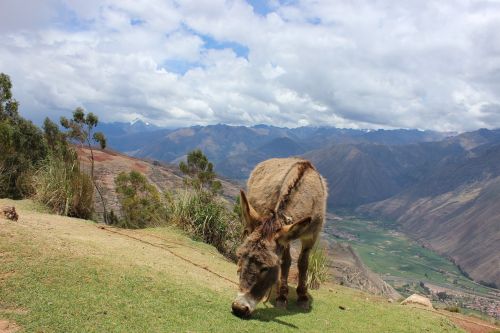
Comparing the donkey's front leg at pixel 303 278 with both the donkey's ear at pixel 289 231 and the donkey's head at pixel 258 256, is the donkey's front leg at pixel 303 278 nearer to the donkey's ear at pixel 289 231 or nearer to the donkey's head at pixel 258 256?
the donkey's ear at pixel 289 231

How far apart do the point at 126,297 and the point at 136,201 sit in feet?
74.9

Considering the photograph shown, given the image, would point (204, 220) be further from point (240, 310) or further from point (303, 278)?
point (240, 310)

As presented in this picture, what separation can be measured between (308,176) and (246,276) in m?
4.03

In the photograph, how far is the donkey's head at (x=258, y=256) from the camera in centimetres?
826

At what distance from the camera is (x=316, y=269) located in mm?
16062

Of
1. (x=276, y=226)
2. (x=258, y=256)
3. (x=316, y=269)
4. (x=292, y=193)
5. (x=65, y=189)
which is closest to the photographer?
(x=258, y=256)

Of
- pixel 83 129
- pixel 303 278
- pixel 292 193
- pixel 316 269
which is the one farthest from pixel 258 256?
pixel 83 129

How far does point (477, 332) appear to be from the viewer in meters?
12.7

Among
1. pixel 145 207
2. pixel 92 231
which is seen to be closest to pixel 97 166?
pixel 145 207

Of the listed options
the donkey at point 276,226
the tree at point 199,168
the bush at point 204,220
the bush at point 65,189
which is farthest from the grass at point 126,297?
the tree at point 199,168

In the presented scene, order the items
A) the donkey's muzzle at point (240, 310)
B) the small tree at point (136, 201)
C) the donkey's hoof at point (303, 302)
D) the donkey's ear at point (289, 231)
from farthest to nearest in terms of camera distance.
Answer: the small tree at point (136, 201) → the donkey's hoof at point (303, 302) → the donkey's ear at point (289, 231) → the donkey's muzzle at point (240, 310)

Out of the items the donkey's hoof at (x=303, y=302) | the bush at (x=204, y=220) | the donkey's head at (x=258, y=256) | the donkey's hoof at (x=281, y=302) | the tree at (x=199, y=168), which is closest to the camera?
the donkey's head at (x=258, y=256)

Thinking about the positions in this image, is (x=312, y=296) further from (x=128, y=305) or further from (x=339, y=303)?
(x=128, y=305)

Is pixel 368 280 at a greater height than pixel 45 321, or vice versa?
pixel 45 321
